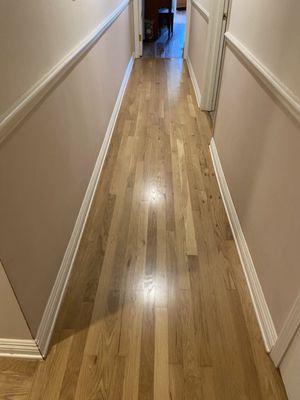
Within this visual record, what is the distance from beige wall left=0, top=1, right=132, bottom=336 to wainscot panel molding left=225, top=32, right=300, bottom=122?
2.94 feet

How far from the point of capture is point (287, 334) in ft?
3.43

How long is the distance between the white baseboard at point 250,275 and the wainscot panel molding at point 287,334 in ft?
0.15

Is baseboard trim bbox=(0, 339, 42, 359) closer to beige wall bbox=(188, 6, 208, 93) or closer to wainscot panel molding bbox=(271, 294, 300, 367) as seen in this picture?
wainscot panel molding bbox=(271, 294, 300, 367)

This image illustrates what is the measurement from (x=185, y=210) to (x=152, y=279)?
581mm

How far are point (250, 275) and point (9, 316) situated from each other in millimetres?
1077

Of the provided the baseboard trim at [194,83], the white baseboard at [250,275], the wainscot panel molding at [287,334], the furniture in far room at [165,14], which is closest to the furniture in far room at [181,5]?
the furniture in far room at [165,14]

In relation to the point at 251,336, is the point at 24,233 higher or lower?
higher

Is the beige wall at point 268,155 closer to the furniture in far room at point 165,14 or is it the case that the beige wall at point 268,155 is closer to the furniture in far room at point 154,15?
the furniture in far room at point 154,15

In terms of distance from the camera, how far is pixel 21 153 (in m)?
0.97

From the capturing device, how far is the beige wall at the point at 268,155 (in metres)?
1.06

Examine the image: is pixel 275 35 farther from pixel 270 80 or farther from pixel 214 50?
pixel 214 50

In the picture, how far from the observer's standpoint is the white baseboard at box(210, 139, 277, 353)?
47.9 inches

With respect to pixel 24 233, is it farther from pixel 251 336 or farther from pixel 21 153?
pixel 251 336

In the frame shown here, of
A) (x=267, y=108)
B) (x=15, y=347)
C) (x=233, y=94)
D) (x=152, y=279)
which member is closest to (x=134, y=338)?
(x=152, y=279)
